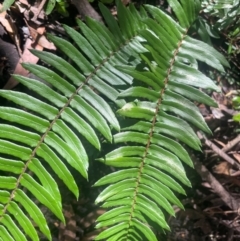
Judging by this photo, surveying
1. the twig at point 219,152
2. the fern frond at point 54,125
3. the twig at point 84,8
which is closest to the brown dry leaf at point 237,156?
the twig at point 219,152

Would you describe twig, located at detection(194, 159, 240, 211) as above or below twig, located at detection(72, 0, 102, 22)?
below

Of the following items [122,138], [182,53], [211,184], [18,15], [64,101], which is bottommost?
[211,184]

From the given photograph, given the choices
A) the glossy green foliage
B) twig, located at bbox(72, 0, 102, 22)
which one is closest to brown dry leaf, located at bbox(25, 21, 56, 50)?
twig, located at bbox(72, 0, 102, 22)

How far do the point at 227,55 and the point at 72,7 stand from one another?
2.80 feet

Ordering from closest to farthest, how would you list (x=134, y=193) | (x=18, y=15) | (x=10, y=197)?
1. (x=10, y=197)
2. (x=134, y=193)
3. (x=18, y=15)

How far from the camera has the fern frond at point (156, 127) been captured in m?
1.46

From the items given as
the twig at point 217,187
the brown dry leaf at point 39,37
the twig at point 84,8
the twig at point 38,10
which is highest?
the twig at point 38,10

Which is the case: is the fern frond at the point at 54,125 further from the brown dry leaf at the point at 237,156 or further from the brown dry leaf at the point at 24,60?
the brown dry leaf at the point at 237,156

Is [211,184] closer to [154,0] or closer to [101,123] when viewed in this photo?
[101,123]

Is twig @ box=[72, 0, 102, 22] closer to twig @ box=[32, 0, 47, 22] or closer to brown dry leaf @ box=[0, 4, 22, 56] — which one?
twig @ box=[32, 0, 47, 22]

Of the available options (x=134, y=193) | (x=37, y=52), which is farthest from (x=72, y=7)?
(x=134, y=193)

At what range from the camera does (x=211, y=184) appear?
6.52 ft

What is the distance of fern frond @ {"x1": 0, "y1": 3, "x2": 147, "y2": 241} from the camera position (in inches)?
54.0

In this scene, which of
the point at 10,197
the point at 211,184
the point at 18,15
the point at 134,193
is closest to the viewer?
the point at 10,197
